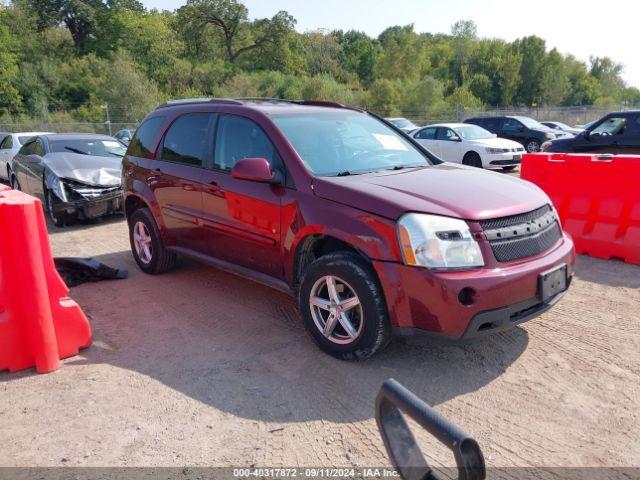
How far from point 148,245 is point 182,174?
1.24m

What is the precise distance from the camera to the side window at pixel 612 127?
11.5 meters

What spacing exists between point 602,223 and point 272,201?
4.14 metres

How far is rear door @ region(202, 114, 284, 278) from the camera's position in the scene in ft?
13.1

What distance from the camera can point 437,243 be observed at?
310 cm

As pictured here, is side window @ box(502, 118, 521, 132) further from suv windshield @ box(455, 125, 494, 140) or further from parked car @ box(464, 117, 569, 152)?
suv windshield @ box(455, 125, 494, 140)

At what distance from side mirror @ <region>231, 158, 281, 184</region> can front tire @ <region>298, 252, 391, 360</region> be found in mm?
741

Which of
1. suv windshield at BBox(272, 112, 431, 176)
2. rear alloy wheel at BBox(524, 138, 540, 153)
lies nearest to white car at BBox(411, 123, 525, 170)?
rear alloy wheel at BBox(524, 138, 540, 153)

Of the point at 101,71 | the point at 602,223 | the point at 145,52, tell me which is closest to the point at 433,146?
the point at 602,223

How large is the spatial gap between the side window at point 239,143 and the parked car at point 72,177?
482 cm

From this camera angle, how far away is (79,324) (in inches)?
148

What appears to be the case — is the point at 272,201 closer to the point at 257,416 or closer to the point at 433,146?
the point at 257,416

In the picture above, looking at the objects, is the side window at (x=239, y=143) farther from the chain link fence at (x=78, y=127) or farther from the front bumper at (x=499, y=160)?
the chain link fence at (x=78, y=127)

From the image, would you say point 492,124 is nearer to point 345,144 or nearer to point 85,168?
point 85,168

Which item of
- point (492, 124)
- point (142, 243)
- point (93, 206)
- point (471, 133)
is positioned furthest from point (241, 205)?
point (492, 124)
